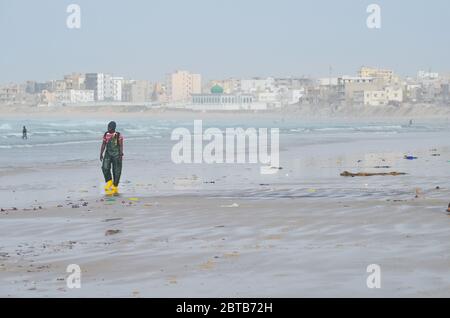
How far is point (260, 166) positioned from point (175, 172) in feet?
9.75

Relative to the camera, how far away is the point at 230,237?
438 inches

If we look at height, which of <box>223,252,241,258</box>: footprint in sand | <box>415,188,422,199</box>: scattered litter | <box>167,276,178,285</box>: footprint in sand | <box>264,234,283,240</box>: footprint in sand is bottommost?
<box>415,188,422,199</box>: scattered litter

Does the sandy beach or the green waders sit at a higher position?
the green waders

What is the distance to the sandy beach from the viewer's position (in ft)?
26.4

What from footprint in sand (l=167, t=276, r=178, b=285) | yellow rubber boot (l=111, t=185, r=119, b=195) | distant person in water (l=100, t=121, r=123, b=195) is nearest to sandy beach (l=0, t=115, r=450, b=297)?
footprint in sand (l=167, t=276, r=178, b=285)

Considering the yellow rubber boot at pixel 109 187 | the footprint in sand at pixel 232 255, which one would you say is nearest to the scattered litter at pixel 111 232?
the footprint in sand at pixel 232 255

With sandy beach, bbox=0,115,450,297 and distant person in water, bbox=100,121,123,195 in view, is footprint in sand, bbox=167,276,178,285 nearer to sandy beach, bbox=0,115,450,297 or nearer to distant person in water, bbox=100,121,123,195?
sandy beach, bbox=0,115,450,297

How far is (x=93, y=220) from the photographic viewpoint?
13305 mm

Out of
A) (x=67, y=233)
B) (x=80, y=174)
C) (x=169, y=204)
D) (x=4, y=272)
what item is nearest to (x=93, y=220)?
(x=67, y=233)

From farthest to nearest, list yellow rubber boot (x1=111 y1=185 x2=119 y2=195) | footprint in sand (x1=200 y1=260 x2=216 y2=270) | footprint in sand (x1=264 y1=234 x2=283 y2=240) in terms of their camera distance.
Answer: yellow rubber boot (x1=111 y1=185 x2=119 y2=195) < footprint in sand (x1=264 y1=234 x2=283 y2=240) < footprint in sand (x1=200 y1=260 x2=216 y2=270)

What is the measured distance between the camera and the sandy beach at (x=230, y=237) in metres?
8.05

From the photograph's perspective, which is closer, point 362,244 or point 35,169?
point 362,244
